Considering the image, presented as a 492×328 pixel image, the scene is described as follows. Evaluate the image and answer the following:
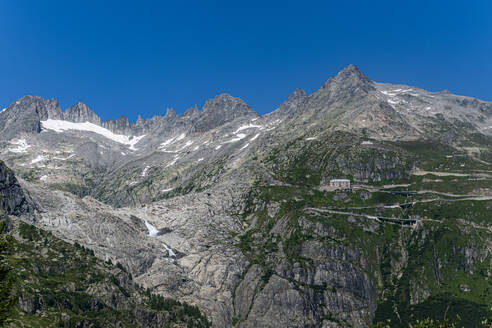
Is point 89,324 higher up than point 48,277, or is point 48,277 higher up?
point 48,277

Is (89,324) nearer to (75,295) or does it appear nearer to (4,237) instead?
(75,295)

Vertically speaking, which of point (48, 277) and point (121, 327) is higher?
point (48, 277)

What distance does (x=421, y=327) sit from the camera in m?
50.2

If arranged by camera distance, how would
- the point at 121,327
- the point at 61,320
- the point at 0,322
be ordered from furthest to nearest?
the point at 121,327, the point at 61,320, the point at 0,322

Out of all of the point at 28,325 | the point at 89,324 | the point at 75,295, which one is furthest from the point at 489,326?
the point at 75,295

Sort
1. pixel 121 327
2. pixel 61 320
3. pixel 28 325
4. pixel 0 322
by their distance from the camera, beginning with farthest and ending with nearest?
pixel 121 327
pixel 61 320
pixel 28 325
pixel 0 322

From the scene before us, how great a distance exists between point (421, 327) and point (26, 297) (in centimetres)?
16596

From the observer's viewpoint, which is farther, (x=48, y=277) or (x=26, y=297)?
(x=48, y=277)

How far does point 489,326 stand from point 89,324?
166 meters

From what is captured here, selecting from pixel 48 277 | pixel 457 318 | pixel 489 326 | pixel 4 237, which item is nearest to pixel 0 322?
pixel 4 237

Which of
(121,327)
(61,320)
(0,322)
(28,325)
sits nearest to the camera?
(0,322)

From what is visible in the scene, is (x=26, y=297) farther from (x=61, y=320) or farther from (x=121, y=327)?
(x=121, y=327)

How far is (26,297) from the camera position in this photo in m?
170

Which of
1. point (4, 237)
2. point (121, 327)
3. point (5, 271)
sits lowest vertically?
point (121, 327)
